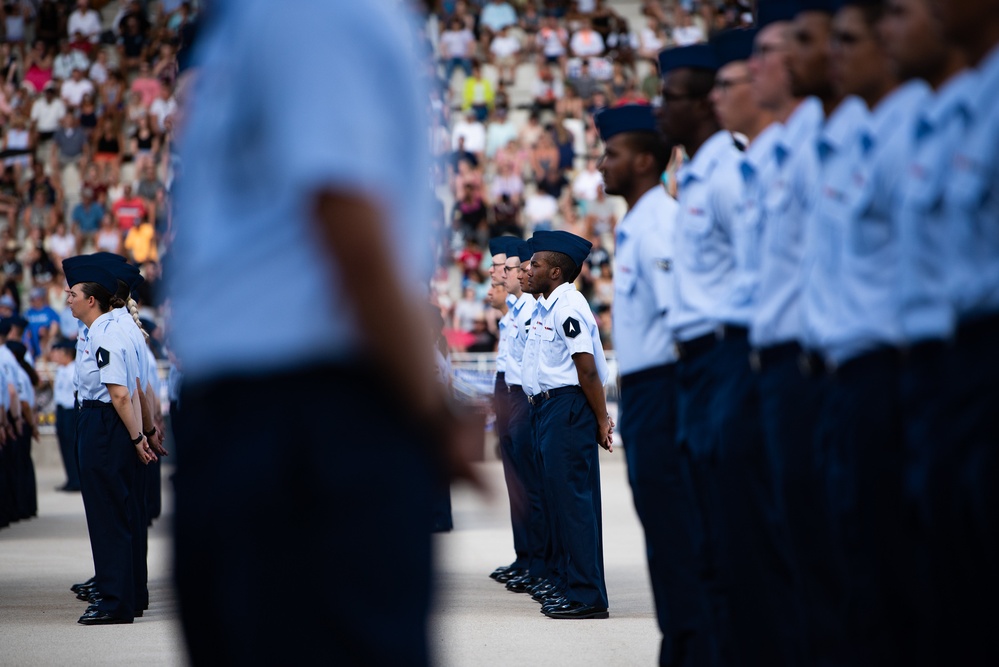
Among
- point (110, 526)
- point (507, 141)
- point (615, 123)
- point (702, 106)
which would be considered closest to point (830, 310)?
point (702, 106)

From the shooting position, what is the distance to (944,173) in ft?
13.0

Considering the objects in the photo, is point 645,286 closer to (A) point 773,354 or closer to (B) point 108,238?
(A) point 773,354

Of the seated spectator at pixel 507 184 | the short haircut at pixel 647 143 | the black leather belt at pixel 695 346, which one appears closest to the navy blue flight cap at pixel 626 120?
the short haircut at pixel 647 143

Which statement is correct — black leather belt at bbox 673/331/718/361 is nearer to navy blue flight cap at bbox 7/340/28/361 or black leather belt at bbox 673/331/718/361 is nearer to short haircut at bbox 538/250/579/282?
short haircut at bbox 538/250/579/282

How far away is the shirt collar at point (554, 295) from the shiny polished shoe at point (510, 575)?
87.1 inches

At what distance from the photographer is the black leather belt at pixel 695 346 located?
18.9ft

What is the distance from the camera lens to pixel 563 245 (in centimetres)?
1048

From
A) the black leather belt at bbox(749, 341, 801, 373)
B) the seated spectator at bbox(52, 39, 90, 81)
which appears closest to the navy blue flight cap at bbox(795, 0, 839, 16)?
the black leather belt at bbox(749, 341, 801, 373)

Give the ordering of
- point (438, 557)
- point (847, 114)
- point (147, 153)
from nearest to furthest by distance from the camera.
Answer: point (438, 557) → point (847, 114) → point (147, 153)

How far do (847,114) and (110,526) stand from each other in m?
6.12

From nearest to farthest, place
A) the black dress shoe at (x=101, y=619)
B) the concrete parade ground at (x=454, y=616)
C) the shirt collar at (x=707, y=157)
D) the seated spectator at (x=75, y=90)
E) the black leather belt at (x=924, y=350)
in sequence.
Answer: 1. the black leather belt at (x=924, y=350)
2. the shirt collar at (x=707, y=157)
3. the concrete parade ground at (x=454, y=616)
4. the black dress shoe at (x=101, y=619)
5. the seated spectator at (x=75, y=90)

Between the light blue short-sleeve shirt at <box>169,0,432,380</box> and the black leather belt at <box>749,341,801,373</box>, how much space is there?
2.59 m

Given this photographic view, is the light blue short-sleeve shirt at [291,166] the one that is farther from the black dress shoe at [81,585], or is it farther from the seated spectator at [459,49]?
the seated spectator at [459,49]

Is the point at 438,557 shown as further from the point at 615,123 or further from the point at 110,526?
the point at 110,526
